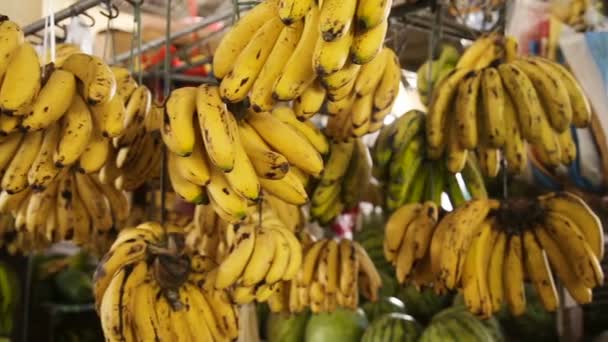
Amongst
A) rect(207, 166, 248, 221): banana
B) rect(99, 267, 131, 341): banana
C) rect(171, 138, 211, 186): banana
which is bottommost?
rect(99, 267, 131, 341): banana

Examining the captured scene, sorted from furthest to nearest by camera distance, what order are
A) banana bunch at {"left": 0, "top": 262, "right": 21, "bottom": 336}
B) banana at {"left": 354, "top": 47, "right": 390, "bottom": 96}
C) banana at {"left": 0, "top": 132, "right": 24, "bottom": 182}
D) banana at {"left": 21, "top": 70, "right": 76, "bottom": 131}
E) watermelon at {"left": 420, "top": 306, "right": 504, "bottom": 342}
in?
banana bunch at {"left": 0, "top": 262, "right": 21, "bottom": 336} → watermelon at {"left": 420, "top": 306, "right": 504, "bottom": 342} → banana at {"left": 354, "top": 47, "right": 390, "bottom": 96} → banana at {"left": 0, "top": 132, "right": 24, "bottom": 182} → banana at {"left": 21, "top": 70, "right": 76, "bottom": 131}

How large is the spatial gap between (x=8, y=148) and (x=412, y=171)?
86cm

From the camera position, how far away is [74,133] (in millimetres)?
1078

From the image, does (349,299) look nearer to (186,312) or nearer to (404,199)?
(404,199)

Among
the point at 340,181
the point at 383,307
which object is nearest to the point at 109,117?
the point at 340,181

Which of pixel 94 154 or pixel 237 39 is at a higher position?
pixel 237 39

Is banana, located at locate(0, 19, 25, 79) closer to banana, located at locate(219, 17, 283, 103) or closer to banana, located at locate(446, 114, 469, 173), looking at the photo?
banana, located at locate(219, 17, 283, 103)

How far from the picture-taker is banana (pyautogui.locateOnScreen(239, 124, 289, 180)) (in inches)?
40.2

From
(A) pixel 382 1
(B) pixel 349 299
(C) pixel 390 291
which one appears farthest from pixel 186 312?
(C) pixel 390 291

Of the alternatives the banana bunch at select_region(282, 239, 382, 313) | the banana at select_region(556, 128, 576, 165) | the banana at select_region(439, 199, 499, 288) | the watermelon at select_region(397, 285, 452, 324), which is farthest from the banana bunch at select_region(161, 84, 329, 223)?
the watermelon at select_region(397, 285, 452, 324)

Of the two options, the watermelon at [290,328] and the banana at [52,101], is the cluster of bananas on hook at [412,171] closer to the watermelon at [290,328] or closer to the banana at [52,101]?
the watermelon at [290,328]

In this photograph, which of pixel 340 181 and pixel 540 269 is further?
pixel 340 181

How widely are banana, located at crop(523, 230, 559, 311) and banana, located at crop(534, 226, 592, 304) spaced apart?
0.01 meters

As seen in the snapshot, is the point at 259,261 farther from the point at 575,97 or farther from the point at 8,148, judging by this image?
the point at 575,97
